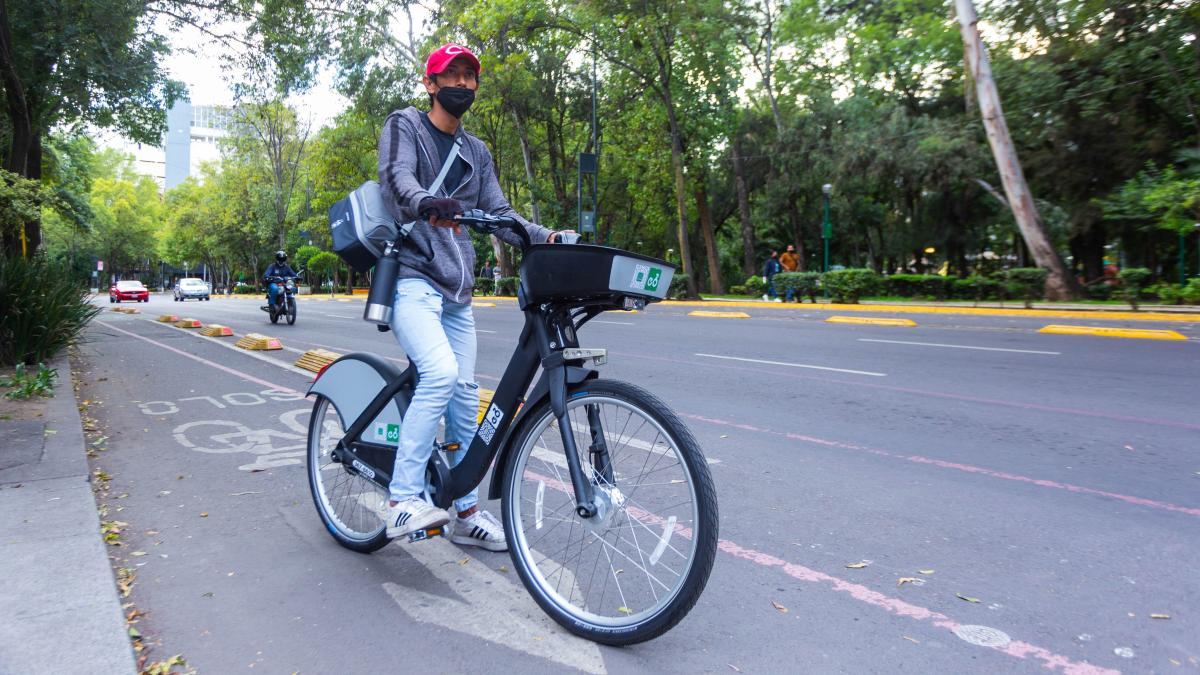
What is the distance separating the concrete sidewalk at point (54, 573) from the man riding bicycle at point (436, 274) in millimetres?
978

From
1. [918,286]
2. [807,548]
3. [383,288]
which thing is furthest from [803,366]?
[918,286]

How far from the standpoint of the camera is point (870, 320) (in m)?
17.2

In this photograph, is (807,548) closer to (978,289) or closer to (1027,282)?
(1027,282)

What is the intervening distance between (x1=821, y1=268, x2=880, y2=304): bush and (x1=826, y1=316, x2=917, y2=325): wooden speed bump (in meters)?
6.72

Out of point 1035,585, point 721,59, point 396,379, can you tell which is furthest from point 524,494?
point 721,59

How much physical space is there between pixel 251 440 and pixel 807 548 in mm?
4157

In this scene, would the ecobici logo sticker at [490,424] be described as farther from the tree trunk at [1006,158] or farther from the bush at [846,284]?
the bush at [846,284]

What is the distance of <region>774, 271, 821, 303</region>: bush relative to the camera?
84.3 ft

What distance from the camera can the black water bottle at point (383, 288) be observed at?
300cm

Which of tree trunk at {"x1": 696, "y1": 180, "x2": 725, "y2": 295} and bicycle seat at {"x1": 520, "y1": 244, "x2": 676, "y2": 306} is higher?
tree trunk at {"x1": 696, "y1": 180, "x2": 725, "y2": 295}

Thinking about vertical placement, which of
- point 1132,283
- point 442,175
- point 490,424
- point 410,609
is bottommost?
point 410,609

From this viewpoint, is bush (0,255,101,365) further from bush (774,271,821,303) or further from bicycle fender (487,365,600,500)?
bush (774,271,821,303)

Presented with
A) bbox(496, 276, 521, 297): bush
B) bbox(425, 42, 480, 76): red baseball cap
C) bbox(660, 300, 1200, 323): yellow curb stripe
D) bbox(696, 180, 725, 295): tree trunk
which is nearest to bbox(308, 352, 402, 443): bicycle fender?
bbox(425, 42, 480, 76): red baseball cap

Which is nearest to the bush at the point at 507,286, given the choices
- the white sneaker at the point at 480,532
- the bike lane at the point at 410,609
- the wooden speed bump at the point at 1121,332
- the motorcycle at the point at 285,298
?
the motorcycle at the point at 285,298
